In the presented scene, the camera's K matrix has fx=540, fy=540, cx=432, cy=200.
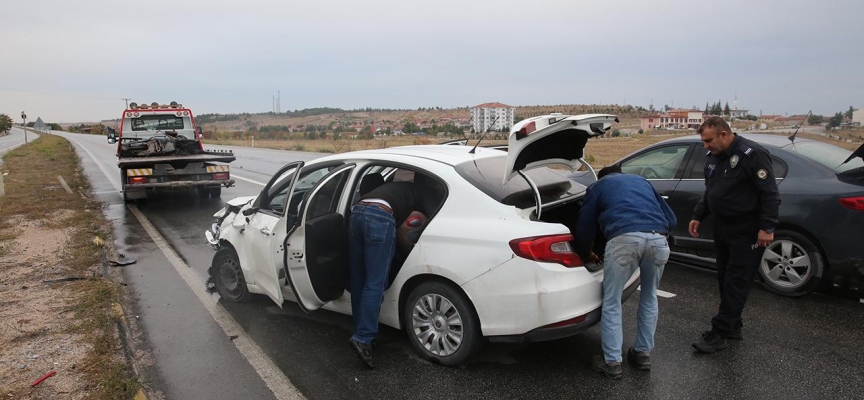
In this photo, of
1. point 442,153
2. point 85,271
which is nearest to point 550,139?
point 442,153

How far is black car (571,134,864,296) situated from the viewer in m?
4.62

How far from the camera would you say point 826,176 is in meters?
4.93

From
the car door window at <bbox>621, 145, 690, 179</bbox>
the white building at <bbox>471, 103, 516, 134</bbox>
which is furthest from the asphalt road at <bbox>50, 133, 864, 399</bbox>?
the white building at <bbox>471, 103, 516, 134</bbox>

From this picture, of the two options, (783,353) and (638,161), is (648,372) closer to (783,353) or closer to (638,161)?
(783,353)

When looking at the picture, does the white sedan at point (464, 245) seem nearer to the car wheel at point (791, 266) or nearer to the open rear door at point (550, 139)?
the open rear door at point (550, 139)

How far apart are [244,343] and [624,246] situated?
2988 millimetres

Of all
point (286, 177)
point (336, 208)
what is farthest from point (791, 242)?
point (286, 177)

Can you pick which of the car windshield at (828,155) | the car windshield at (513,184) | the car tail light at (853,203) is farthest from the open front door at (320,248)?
the car windshield at (828,155)

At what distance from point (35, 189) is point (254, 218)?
12420 mm

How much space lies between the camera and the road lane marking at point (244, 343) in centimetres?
358

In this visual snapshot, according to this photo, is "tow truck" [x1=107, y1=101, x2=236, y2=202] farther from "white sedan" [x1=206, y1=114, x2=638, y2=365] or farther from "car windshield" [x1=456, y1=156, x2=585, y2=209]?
"car windshield" [x1=456, y1=156, x2=585, y2=209]

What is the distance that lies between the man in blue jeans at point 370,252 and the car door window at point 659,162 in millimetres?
3674

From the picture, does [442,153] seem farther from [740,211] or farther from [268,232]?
[740,211]

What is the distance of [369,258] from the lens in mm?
3750
